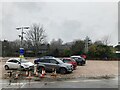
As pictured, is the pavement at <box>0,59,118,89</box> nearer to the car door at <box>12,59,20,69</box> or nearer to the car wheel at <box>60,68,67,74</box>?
the car wheel at <box>60,68,67,74</box>

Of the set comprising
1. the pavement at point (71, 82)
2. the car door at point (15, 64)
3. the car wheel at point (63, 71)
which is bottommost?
the pavement at point (71, 82)

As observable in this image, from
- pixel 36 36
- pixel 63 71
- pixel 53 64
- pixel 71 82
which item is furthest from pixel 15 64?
pixel 36 36

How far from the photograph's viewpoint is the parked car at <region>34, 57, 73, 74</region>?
24.3 m

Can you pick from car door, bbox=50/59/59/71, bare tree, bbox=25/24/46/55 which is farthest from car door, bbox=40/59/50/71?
bare tree, bbox=25/24/46/55

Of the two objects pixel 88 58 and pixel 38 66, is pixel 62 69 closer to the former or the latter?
pixel 38 66

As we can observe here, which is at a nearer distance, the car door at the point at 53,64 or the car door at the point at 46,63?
the car door at the point at 53,64

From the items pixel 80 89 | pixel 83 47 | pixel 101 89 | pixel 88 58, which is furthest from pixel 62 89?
pixel 83 47

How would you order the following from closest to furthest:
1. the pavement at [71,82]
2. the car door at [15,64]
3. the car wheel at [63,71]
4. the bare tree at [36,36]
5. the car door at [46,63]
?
the pavement at [71,82], the car wheel at [63,71], the car door at [46,63], the car door at [15,64], the bare tree at [36,36]

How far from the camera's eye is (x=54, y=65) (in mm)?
24719

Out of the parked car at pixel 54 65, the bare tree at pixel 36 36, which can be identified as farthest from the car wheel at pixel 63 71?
the bare tree at pixel 36 36

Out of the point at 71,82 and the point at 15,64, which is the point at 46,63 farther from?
the point at 71,82

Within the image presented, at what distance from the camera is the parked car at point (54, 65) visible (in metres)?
24.3

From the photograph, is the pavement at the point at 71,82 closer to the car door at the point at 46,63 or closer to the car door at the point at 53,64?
the car door at the point at 53,64

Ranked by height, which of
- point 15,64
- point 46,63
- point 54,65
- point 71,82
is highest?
point 46,63
